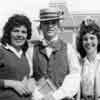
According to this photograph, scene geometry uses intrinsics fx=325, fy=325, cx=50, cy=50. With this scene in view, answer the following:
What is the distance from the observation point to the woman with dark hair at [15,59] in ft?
8.64

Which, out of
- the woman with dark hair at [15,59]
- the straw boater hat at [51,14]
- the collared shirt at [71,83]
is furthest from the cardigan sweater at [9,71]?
the straw boater hat at [51,14]

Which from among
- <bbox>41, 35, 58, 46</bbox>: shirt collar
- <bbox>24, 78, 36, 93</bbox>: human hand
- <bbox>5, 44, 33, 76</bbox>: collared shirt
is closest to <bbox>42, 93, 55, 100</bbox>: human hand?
<bbox>24, 78, 36, 93</bbox>: human hand

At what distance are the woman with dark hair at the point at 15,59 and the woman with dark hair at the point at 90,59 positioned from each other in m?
0.52

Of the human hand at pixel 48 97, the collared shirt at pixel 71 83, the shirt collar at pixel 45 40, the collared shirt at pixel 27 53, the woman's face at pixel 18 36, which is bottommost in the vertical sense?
the human hand at pixel 48 97

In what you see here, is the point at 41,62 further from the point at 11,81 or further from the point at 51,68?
the point at 11,81

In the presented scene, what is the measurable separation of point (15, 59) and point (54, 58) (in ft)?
1.21

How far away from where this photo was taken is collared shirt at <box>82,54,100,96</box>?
2.89 metres

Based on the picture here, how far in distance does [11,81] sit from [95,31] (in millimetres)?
927

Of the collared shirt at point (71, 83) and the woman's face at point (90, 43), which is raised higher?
the woman's face at point (90, 43)

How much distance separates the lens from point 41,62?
9.37 ft

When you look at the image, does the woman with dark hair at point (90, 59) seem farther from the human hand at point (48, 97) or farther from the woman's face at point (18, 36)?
the woman's face at point (18, 36)

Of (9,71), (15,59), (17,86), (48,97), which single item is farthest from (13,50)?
(48,97)

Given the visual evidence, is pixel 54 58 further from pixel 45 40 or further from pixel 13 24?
pixel 13 24

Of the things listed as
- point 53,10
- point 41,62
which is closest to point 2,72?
point 41,62
